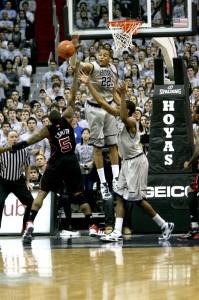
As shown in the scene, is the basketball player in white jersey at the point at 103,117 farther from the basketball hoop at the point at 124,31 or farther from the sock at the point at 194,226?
the sock at the point at 194,226

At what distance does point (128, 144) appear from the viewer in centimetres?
1366

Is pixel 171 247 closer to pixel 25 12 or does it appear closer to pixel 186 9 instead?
pixel 186 9

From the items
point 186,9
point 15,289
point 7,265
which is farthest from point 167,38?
point 15,289

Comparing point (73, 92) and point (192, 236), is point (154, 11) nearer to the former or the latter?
point (73, 92)

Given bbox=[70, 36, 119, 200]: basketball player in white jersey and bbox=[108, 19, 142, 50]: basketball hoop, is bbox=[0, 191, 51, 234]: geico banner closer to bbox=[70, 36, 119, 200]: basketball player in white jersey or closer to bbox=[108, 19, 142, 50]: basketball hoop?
bbox=[70, 36, 119, 200]: basketball player in white jersey

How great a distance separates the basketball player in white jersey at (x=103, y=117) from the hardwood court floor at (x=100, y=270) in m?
1.23

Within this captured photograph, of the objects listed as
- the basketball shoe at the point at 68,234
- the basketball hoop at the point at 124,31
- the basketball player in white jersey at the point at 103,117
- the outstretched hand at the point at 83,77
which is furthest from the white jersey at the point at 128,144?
the basketball hoop at the point at 124,31

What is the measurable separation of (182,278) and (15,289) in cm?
171

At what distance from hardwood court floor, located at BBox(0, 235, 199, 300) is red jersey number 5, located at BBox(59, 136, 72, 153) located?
1.35m

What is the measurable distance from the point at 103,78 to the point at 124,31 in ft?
3.56

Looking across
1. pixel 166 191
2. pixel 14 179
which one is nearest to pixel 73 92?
pixel 14 179

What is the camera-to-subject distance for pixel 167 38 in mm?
15477

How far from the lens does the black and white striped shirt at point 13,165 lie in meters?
14.4

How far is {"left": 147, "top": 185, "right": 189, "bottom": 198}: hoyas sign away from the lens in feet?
48.5
